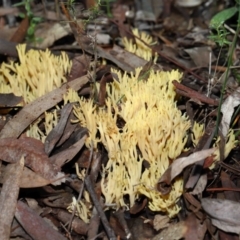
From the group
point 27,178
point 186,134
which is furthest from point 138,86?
point 27,178

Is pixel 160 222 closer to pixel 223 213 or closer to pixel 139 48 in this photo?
pixel 223 213

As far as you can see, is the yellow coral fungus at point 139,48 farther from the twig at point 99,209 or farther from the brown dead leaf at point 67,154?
the twig at point 99,209

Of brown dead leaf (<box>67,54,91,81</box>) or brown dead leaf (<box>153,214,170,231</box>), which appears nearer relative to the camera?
brown dead leaf (<box>153,214,170,231</box>)

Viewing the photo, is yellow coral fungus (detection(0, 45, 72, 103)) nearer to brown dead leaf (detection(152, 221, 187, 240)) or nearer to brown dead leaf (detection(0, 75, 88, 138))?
brown dead leaf (detection(0, 75, 88, 138))

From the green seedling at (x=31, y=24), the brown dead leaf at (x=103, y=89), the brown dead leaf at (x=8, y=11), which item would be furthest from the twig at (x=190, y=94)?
the brown dead leaf at (x=8, y=11)

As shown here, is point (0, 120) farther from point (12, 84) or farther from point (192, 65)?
point (192, 65)

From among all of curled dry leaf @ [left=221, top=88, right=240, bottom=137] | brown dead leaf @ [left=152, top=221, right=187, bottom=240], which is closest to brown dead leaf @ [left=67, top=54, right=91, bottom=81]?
curled dry leaf @ [left=221, top=88, right=240, bottom=137]
